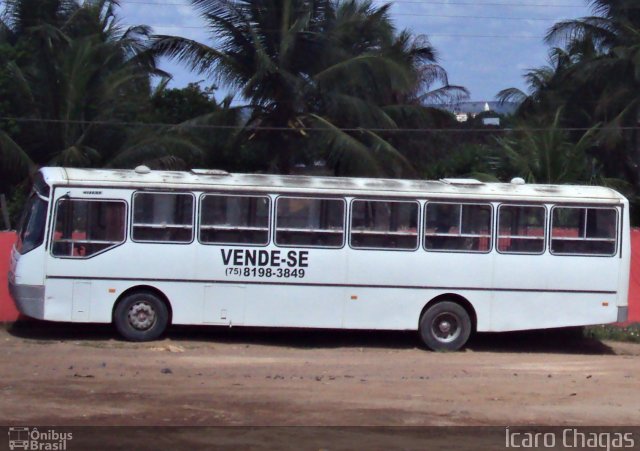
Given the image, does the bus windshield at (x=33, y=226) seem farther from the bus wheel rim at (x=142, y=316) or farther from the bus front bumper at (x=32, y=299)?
the bus wheel rim at (x=142, y=316)

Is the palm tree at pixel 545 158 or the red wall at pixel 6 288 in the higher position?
the palm tree at pixel 545 158

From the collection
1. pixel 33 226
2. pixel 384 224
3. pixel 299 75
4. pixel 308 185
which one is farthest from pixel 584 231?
pixel 299 75

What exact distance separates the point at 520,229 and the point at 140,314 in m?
5.98

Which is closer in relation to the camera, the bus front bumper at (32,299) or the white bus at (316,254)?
the bus front bumper at (32,299)

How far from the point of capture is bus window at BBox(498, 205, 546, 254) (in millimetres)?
15133

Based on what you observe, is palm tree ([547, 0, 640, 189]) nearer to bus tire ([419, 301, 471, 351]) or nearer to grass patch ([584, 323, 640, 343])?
grass patch ([584, 323, 640, 343])

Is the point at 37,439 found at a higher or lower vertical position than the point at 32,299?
lower

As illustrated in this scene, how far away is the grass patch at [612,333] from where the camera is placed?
16.8 m

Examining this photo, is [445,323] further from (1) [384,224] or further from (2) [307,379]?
(2) [307,379]

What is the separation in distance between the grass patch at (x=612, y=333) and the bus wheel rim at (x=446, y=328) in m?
3.06

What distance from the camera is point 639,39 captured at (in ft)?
100

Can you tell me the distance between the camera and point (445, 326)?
15.1m

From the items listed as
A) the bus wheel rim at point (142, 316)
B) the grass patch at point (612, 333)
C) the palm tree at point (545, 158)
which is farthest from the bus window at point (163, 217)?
the palm tree at point (545, 158)

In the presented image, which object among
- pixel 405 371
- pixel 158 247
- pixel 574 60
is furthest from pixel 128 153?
pixel 574 60
